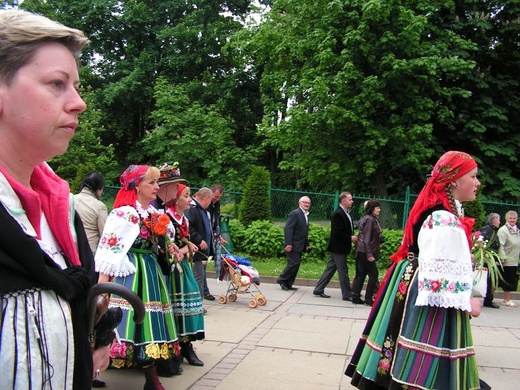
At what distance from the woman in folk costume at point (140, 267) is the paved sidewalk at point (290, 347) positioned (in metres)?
0.58

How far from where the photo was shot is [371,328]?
165 inches

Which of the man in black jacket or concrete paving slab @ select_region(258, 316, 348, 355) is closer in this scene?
concrete paving slab @ select_region(258, 316, 348, 355)

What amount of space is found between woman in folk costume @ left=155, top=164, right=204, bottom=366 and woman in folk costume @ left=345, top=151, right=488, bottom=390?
182 centimetres

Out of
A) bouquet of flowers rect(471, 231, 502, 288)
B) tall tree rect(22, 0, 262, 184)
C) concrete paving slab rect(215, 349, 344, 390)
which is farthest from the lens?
tall tree rect(22, 0, 262, 184)

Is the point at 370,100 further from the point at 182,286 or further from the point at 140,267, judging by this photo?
the point at 140,267

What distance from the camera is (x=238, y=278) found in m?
8.86

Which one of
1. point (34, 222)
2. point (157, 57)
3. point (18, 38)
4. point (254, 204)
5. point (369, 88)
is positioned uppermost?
point (157, 57)

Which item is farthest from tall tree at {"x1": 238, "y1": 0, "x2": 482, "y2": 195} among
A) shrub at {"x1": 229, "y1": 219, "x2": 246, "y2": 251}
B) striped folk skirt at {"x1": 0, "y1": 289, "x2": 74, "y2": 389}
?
striped folk skirt at {"x1": 0, "y1": 289, "x2": 74, "y2": 389}

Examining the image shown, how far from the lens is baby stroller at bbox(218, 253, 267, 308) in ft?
28.8

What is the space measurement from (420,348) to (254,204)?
11.8 metres

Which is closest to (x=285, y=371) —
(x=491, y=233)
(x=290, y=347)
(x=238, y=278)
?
(x=290, y=347)

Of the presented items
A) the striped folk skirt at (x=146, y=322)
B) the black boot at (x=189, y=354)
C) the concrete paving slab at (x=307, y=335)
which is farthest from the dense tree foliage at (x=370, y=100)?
the striped folk skirt at (x=146, y=322)

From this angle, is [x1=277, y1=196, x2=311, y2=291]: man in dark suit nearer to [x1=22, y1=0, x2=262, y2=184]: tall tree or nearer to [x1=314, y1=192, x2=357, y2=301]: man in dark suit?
[x1=314, y1=192, x2=357, y2=301]: man in dark suit

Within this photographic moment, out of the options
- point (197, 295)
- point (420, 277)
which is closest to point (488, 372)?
point (420, 277)
